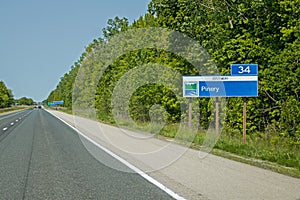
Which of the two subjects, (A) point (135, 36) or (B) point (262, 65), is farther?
(A) point (135, 36)

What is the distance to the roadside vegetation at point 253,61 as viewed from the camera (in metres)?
14.2

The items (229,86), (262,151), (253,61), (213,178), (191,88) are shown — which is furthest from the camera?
(253,61)

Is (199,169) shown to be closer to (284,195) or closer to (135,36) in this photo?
(284,195)

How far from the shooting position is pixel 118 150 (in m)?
13.7

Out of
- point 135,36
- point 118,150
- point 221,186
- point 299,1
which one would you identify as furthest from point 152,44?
point 221,186

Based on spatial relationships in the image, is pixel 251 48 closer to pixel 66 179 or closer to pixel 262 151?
pixel 262 151

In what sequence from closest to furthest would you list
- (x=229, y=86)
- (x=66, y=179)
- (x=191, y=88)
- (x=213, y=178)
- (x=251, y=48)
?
(x=213, y=178)
(x=66, y=179)
(x=229, y=86)
(x=191, y=88)
(x=251, y=48)

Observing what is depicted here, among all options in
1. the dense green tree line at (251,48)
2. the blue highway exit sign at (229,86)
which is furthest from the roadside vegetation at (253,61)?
the blue highway exit sign at (229,86)

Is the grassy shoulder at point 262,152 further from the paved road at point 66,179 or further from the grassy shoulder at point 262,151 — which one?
the paved road at point 66,179

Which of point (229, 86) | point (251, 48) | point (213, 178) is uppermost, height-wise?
point (251, 48)

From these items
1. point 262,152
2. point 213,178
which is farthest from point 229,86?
point 213,178

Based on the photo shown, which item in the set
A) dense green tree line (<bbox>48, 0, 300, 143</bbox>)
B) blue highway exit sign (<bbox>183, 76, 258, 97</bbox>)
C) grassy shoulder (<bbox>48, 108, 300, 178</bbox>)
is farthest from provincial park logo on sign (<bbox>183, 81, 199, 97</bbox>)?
dense green tree line (<bbox>48, 0, 300, 143</bbox>)

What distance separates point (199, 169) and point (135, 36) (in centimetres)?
2675

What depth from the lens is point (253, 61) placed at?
18953 millimetres
